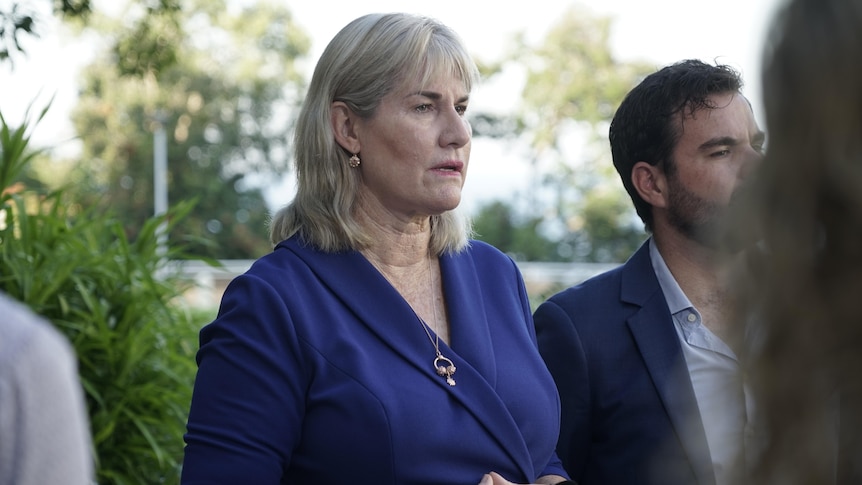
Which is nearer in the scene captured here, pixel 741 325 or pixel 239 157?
pixel 741 325

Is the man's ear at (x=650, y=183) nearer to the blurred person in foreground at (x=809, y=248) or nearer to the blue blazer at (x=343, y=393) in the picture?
the blue blazer at (x=343, y=393)

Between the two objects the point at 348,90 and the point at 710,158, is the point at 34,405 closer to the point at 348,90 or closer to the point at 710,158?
the point at 348,90

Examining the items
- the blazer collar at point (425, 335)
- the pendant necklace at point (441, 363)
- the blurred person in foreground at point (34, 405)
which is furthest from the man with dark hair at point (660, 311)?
the blurred person in foreground at point (34, 405)

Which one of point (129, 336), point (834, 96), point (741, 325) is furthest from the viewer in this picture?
point (129, 336)

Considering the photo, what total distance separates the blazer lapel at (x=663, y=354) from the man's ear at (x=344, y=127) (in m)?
0.93

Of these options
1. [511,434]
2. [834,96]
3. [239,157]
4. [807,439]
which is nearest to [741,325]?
[807,439]

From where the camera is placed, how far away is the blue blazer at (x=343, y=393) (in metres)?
2.43

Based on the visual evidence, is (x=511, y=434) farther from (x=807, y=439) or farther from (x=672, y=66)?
(x=807, y=439)

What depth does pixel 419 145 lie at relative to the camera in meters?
2.84

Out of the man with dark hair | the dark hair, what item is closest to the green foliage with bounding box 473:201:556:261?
the dark hair

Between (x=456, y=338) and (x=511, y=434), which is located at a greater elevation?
(x=456, y=338)

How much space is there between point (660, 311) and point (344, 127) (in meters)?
1.06

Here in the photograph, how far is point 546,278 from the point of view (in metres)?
16.3

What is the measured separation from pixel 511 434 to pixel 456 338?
0.29m
